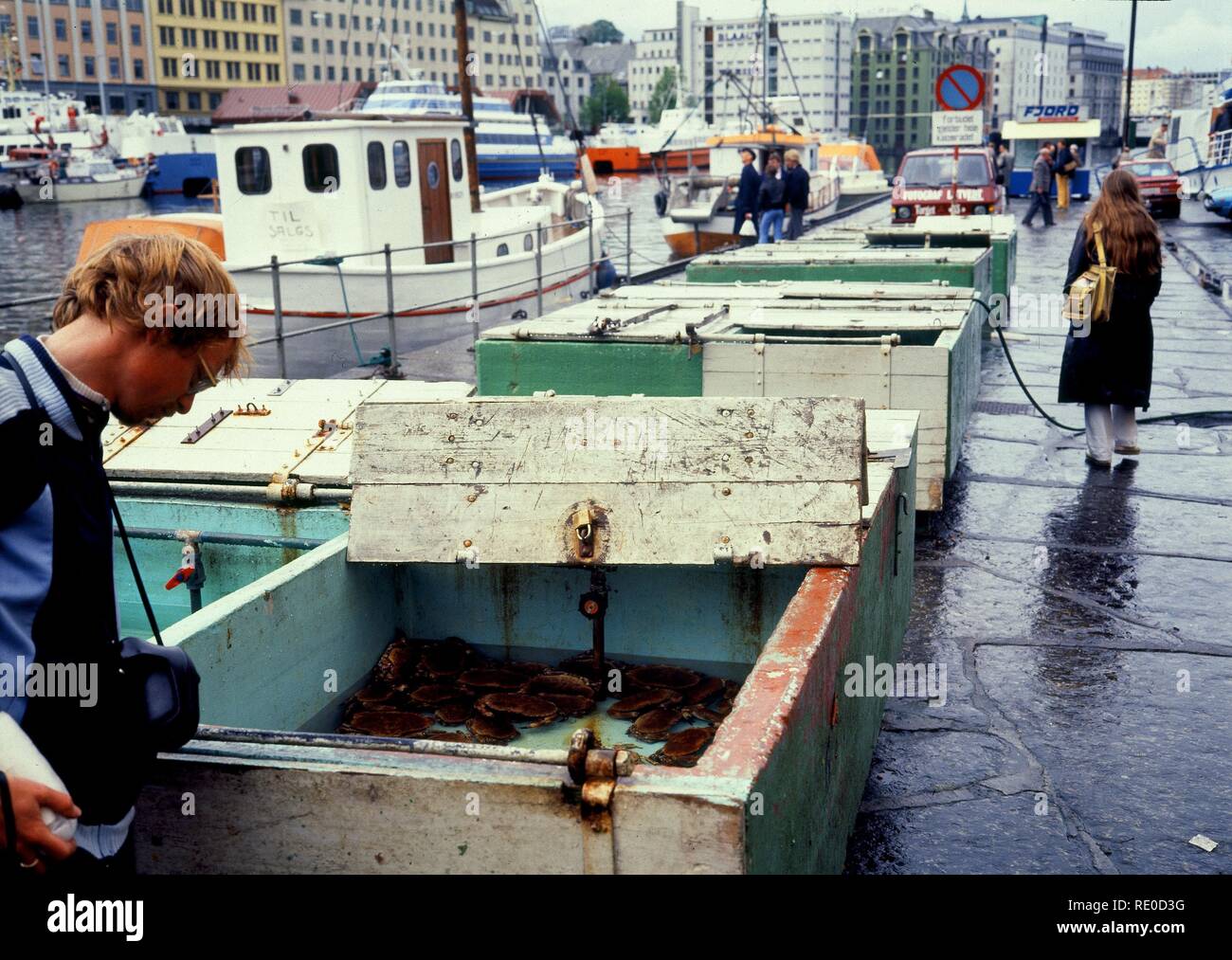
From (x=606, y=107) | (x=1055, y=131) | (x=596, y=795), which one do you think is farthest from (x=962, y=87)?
(x=606, y=107)

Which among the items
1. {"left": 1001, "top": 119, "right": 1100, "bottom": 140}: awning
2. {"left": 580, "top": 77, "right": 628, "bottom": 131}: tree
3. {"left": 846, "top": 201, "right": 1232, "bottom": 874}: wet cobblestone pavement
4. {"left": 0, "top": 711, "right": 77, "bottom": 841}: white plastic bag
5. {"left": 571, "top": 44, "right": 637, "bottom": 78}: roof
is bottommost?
{"left": 846, "top": 201, "right": 1232, "bottom": 874}: wet cobblestone pavement

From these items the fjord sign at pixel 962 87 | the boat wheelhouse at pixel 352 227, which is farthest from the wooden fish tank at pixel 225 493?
the fjord sign at pixel 962 87

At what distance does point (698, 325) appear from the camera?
782 centimetres

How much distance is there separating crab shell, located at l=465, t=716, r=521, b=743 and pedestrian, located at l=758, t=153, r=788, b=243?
53.1ft

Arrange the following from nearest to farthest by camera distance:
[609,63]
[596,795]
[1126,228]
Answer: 1. [596,795]
2. [1126,228]
3. [609,63]

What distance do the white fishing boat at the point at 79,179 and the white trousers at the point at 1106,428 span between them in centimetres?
6229

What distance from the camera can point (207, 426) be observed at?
5.94 meters

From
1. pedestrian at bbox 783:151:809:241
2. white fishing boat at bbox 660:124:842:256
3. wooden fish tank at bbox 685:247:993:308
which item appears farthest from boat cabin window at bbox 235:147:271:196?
white fishing boat at bbox 660:124:842:256

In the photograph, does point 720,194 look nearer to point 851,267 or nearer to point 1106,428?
point 851,267

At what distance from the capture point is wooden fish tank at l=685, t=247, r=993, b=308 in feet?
36.9

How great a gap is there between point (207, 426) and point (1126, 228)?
573 cm

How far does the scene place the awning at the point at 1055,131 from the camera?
44.0 metres

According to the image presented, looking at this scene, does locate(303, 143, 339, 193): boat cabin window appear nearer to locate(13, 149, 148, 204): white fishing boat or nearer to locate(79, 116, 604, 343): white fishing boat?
locate(79, 116, 604, 343): white fishing boat
